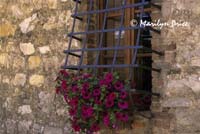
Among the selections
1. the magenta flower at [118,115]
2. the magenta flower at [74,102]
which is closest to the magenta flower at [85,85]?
the magenta flower at [74,102]

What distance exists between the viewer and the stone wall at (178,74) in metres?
3.31

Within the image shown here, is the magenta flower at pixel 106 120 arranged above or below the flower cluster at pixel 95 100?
below

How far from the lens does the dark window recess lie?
359 centimetres

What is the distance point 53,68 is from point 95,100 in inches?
35.5

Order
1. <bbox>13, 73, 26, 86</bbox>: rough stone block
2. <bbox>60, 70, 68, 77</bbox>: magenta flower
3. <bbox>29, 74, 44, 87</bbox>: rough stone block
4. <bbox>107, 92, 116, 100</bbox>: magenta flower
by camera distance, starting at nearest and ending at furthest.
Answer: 1. <bbox>107, 92, 116, 100</bbox>: magenta flower
2. <bbox>60, 70, 68, 77</bbox>: magenta flower
3. <bbox>29, 74, 44, 87</bbox>: rough stone block
4. <bbox>13, 73, 26, 86</bbox>: rough stone block

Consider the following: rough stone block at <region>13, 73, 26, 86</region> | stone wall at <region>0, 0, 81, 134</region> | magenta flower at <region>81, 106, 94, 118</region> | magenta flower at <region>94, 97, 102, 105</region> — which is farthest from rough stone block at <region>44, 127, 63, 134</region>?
magenta flower at <region>94, 97, 102, 105</region>

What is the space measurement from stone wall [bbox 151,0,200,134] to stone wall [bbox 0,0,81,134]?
0.93 m

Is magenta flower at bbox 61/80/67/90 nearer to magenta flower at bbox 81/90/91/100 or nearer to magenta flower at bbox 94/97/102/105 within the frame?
magenta flower at bbox 81/90/91/100

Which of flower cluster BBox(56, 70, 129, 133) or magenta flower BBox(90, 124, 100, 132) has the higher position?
flower cluster BBox(56, 70, 129, 133)

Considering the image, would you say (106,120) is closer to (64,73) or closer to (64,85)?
(64,85)

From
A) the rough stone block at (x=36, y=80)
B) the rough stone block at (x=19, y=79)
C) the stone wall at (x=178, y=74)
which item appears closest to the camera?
the stone wall at (x=178, y=74)

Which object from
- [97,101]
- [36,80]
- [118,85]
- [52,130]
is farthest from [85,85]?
[36,80]

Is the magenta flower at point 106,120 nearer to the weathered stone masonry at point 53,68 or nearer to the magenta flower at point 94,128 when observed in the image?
the magenta flower at point 94,128

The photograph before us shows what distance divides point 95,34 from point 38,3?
72 centimetres
